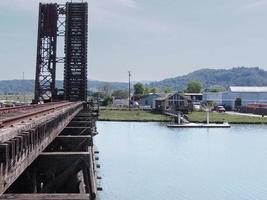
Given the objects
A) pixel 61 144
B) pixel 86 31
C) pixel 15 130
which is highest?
pixel 86 31

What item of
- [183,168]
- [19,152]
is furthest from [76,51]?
[19,152]

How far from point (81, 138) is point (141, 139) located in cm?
5995

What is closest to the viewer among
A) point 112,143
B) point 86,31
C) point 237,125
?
point 86,31

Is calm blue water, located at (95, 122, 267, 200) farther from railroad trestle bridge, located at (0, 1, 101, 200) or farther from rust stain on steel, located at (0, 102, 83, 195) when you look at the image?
rust stain on steel, located at (0, 102, 83, 195)

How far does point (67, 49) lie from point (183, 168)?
28528 mm

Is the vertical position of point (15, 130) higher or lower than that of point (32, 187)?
higher

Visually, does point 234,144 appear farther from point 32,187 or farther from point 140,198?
point 32,187

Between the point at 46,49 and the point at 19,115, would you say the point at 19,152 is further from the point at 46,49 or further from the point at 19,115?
the point at 46,49

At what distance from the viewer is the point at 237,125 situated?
Result: 404ft

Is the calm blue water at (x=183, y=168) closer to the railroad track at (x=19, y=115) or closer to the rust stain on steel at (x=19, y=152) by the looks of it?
the railroad track at (x=19, y=115)

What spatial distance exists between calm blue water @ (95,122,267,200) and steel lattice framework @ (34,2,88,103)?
9918 millimetres

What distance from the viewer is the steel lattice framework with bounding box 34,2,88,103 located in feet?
229

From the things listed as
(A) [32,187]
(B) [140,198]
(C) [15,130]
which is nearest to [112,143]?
(B) [140,198]

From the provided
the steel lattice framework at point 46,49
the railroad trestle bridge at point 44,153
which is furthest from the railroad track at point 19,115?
the steel lattice framework at point 46,49
